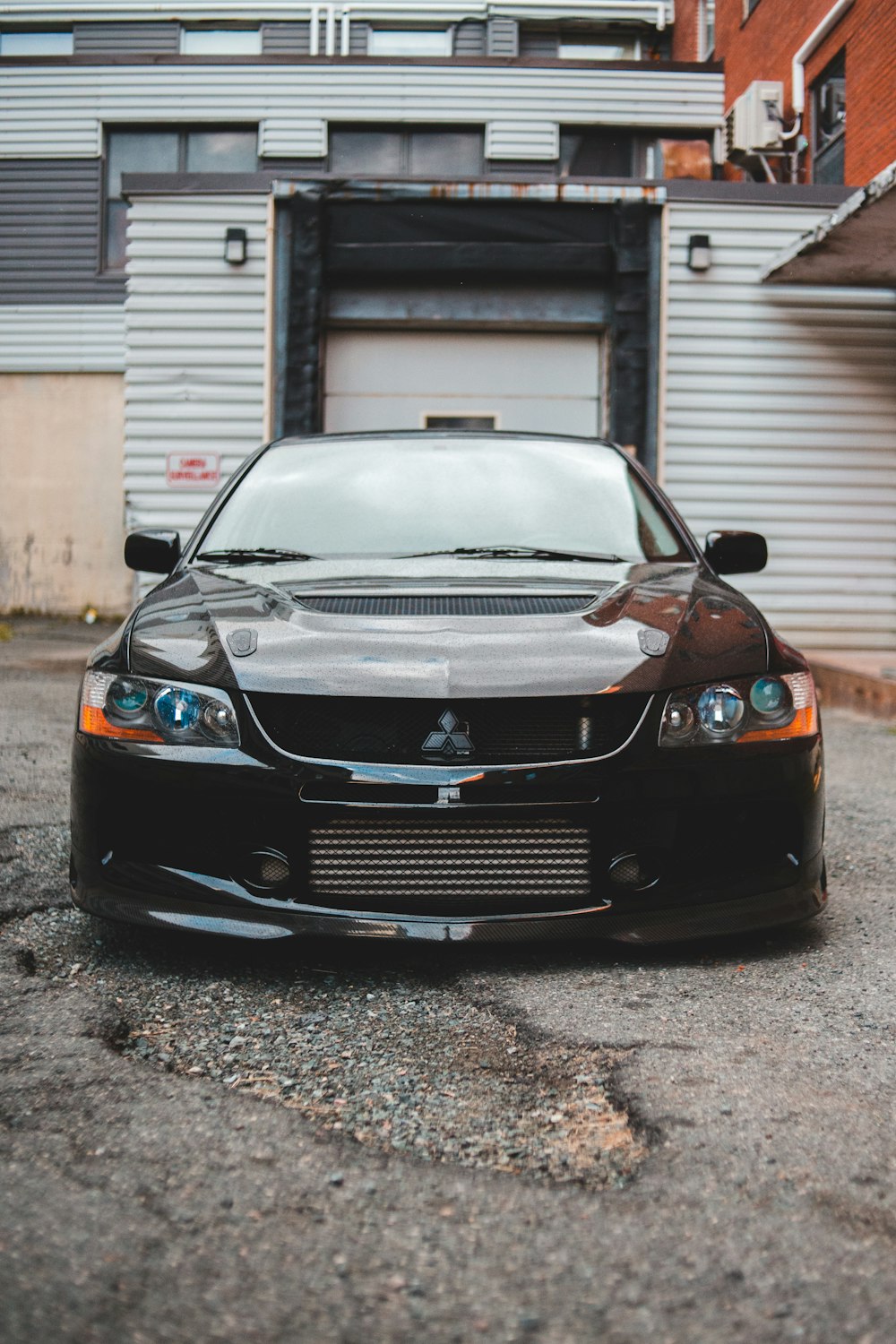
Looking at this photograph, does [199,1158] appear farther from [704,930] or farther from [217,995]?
[704,930]

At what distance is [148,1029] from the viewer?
2502 mm

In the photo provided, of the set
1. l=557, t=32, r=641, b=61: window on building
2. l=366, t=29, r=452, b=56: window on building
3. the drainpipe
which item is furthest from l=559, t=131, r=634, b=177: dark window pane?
l=366, t=29, r=452, b=56: window on building

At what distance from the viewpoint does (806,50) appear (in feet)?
47.9

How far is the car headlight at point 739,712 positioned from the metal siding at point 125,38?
18095 mm

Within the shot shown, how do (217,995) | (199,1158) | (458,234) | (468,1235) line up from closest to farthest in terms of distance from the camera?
1. (468,1235)
2. (199,1158)
3. (217,995)
4. (458,234)

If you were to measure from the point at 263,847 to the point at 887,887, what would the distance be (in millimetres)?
2015

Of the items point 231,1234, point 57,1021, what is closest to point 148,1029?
point 57,1021

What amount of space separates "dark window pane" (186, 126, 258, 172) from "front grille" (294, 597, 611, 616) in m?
14.9

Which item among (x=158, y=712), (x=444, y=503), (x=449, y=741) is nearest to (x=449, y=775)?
(x=449, y=741)

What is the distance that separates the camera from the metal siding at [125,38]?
18.1 metres

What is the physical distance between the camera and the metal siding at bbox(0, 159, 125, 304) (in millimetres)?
16500

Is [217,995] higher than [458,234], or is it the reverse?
[458,234]

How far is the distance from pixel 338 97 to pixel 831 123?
6199 millimetres

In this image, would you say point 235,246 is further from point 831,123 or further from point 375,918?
point 375,918
